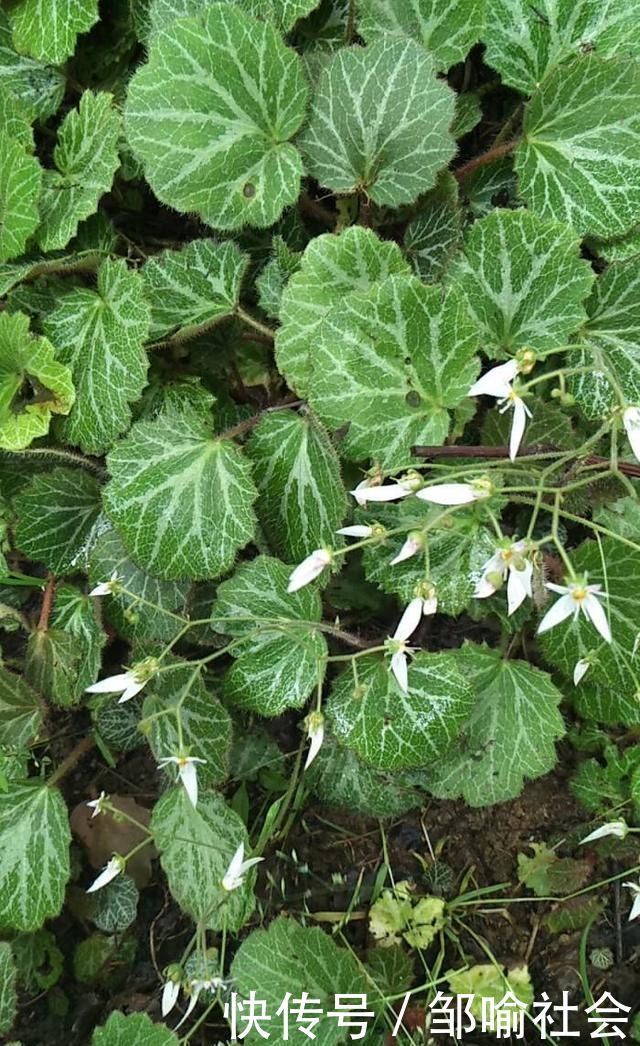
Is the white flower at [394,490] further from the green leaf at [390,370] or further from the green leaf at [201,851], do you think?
the green leaf at [201,851]

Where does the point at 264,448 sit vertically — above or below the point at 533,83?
below

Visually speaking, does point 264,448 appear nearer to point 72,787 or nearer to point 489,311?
point 489,311

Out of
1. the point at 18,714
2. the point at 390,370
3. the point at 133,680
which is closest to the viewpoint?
the point at 133,680

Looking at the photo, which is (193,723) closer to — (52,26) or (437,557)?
(437,557)

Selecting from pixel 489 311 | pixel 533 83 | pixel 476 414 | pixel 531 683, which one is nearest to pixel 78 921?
pixel 531 683

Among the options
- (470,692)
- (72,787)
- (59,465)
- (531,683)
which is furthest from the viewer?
(72,787)

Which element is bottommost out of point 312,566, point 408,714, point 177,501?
point 408,714

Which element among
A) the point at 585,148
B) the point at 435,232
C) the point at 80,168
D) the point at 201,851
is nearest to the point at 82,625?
the point at 201,851
